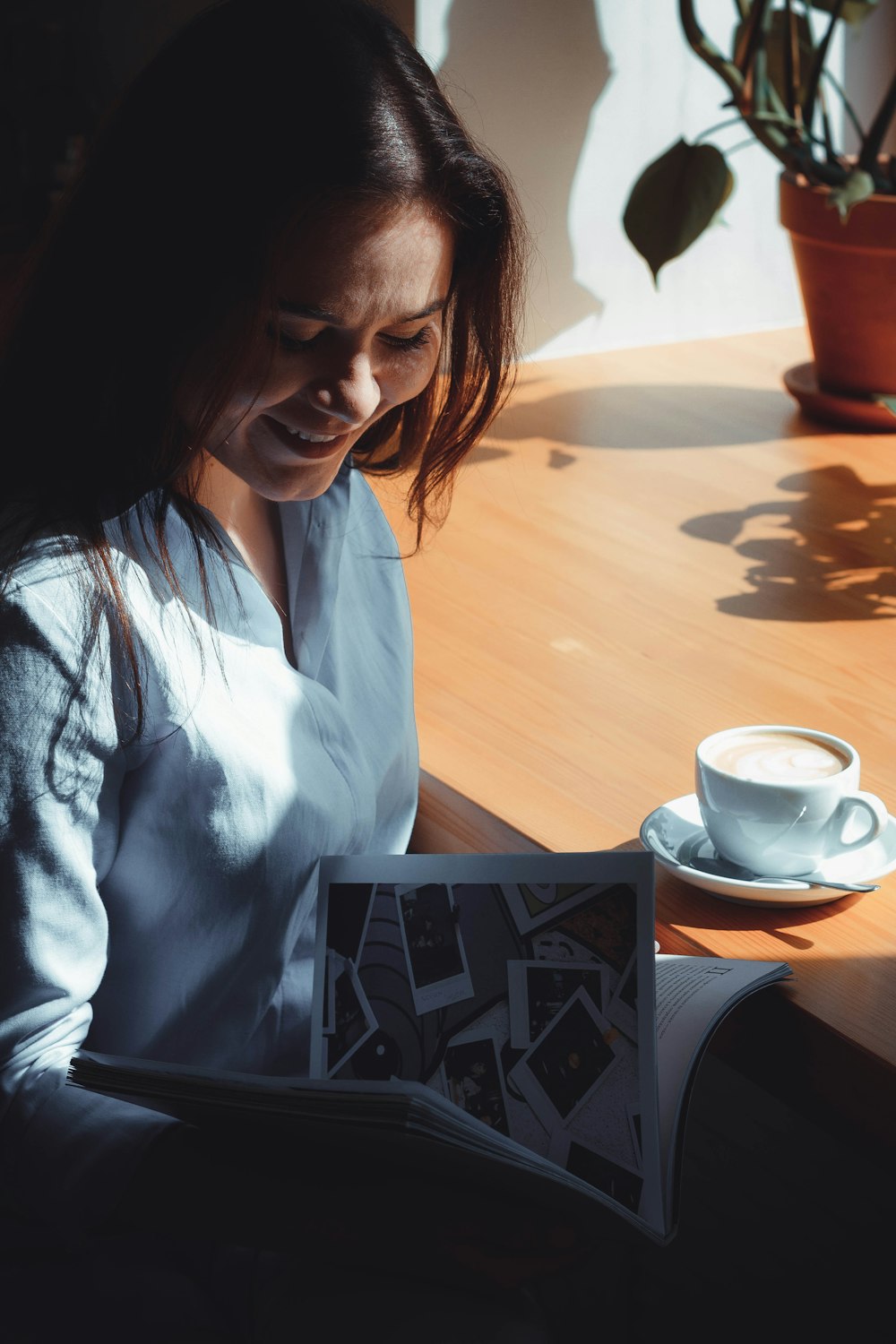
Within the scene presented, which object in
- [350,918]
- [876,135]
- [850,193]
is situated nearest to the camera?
A: [350,918]

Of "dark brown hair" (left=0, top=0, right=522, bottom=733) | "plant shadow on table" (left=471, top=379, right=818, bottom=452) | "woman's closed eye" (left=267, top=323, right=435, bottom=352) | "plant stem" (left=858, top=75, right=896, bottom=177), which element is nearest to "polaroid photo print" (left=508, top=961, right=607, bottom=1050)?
"dark brown hair" (left=0, top=0, right=522, bottom=733)

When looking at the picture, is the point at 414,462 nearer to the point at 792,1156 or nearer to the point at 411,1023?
the point at 411,1023

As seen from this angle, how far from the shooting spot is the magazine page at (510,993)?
0.65m

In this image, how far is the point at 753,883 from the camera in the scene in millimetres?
751

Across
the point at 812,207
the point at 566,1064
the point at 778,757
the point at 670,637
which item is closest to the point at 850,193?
the point at 812,207

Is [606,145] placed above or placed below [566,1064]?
above

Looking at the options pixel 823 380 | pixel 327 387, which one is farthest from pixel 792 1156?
pixel 327 387

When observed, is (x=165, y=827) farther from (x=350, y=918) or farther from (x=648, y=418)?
(x=648, y=418)

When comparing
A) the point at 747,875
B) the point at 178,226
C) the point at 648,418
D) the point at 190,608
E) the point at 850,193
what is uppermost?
the point at 178,226

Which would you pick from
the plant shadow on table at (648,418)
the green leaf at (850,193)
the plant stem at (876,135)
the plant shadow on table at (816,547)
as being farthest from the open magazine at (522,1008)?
the plant stem at (876,135)

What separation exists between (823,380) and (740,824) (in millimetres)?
1159

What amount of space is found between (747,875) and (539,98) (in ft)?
4.64

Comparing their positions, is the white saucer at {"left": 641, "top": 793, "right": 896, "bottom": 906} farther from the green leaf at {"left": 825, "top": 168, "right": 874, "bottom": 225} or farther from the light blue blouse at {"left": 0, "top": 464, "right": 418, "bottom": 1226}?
the green leaf at {"left": 825, "top": 168, "right": 874, "bottom": 225}

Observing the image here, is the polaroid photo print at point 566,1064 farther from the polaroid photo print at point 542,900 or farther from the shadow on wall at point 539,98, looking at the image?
the shadow on wall at point 539,98
